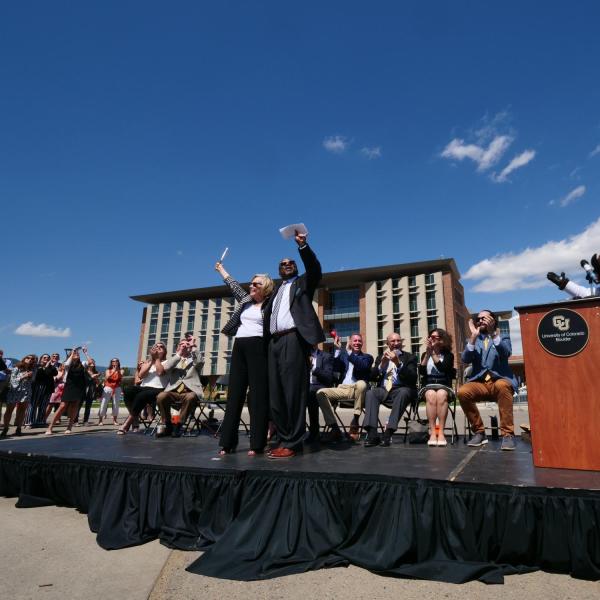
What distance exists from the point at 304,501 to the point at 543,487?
4.78 feet

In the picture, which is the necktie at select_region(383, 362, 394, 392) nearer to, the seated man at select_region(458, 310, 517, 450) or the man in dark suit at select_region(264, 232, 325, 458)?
the seated man at select_region(458, 310, 517, 450)

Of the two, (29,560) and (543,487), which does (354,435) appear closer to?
(543,487)

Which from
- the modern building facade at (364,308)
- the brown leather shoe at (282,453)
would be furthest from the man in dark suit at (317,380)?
the modern building facade at (364,308)

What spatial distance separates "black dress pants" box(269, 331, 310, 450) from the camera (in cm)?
393

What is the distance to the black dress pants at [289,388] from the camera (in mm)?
3928

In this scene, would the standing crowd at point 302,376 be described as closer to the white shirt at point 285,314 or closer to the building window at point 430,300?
the white shirt at point 285,314

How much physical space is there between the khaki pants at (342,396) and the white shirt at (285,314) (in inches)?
66.9

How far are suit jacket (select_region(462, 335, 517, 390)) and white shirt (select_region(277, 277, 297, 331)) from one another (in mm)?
2092

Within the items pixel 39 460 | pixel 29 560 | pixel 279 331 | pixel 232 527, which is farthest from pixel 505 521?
pixel 39 460

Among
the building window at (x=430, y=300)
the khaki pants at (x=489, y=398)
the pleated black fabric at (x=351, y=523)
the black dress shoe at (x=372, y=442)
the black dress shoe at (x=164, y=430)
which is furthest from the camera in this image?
the building window at (x=430, y=300)

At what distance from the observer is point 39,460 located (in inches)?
161

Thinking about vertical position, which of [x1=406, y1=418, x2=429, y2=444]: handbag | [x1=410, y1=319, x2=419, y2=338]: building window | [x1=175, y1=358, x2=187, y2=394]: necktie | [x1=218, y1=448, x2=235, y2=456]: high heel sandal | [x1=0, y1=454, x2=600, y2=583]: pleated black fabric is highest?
[x1=410, y1=319, x2=419, y2=338]: building window

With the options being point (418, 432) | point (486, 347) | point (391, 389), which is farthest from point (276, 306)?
point (418, 432)

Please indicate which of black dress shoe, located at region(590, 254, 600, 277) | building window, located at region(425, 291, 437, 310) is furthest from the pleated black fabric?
building window, located at region(425, 291, 437, 310)
